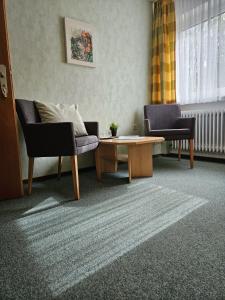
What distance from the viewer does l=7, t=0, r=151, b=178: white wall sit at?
2.01 m

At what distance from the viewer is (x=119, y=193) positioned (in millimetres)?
1664

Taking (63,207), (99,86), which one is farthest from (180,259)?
(99,86)

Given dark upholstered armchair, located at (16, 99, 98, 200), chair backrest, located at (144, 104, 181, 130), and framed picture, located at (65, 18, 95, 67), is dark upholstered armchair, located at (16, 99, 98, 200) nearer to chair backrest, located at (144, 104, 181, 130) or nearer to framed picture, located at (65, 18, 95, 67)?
framed picture, located at (65, 18, 95, 67)

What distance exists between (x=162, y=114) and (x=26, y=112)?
173cm

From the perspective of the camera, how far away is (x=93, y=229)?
1.11 m

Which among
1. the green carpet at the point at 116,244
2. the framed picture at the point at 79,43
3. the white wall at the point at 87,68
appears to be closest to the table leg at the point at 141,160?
the green carpet at the point at 116,244

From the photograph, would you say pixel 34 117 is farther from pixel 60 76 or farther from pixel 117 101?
pixel 117 101

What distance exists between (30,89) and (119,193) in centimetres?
131

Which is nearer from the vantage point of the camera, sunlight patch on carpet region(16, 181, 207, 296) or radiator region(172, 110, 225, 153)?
sunlight patch on carpet region(16, 181, 207, 296)

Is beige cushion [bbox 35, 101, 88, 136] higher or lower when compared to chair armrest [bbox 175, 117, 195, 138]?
higher

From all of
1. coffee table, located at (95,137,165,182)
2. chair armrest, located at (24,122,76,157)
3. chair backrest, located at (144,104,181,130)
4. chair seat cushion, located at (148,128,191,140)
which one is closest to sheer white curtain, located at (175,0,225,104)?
chair backrest, located at (144,104,181,130)

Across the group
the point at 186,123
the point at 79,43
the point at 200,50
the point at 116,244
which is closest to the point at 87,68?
the point at 79,43

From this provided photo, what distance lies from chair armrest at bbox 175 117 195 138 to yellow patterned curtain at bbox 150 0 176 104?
17.8 inches

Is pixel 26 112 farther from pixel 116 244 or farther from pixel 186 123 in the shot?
pixel 186 123
